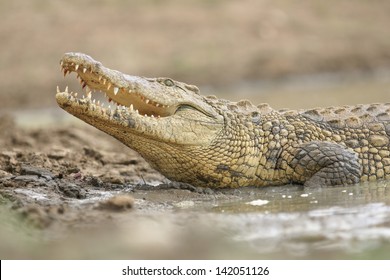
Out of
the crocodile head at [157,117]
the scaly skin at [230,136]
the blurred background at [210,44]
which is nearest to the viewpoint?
the crocodile head at [157,117]

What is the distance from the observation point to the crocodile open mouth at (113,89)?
6.89 meters

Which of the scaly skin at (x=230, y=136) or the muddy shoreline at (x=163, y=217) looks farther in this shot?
the scaly skin at (x=230, y=136)

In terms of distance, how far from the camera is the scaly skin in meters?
7.02

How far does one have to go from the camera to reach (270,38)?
22.2 m

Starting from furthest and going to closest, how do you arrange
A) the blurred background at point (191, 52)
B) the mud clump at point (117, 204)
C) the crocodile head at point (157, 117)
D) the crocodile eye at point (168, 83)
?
1. the blurred background at point (191, 52)
2. the crocodile eye at point (168, 83)
3. the crocodile head at point (157, 117)
4. the mud clump at point (117, 204)

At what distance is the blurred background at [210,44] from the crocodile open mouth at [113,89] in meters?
9.78

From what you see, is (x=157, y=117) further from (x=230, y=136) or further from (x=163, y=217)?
(x=163, y=217)

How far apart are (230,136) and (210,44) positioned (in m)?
14.3

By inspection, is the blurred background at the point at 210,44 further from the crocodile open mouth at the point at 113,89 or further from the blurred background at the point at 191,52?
the crocodile open mouth at the point at 113,89

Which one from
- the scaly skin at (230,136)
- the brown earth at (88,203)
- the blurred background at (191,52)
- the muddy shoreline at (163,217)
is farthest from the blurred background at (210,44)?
the muddy shoreline at (163,217)

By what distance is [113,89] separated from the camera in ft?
23.2

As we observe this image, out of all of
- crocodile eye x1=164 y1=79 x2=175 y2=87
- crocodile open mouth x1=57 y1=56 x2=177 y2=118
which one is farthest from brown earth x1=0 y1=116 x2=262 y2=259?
crocodile eye x1=164 y1=79 x2=175 y2=87

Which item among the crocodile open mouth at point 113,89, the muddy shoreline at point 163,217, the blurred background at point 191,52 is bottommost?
the muddy shoreline at point 163,217
